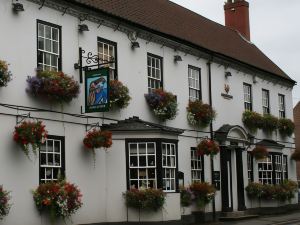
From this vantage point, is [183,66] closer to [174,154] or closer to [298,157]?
[174,154]

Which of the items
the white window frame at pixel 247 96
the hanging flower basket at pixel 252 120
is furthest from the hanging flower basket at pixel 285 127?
the white window frame at pixel 247 96

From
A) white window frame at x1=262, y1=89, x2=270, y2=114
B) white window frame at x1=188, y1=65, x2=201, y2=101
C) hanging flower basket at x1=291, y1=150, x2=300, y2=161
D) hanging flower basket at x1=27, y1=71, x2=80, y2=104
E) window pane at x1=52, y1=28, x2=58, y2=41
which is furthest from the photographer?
hanging flower basket at x1=291, y1=150, x2=300, y2=161

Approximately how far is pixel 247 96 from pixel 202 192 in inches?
308

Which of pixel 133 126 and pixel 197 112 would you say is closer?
pixel 133 126

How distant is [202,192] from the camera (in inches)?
823

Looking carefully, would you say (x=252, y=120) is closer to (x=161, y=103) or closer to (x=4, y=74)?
(x=161, y=103)

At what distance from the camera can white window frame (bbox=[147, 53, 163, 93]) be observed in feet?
66.7

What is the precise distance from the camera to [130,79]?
62.8ft

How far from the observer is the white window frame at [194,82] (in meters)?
22.7

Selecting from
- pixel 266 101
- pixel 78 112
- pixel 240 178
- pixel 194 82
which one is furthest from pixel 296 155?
pixel 78 112

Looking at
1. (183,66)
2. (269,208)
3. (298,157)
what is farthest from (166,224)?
(298,157)

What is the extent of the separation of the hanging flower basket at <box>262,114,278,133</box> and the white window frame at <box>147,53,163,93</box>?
8.27m

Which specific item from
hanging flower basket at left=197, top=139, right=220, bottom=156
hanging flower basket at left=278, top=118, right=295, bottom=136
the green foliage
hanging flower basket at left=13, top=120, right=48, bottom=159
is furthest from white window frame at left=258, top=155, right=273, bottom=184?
hanging flower basket at left=13, top=120, right=48, bottom=159

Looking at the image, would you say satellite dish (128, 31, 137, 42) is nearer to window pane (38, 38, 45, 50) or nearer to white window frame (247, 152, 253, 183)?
window pane (38, 38, 45, 50)
